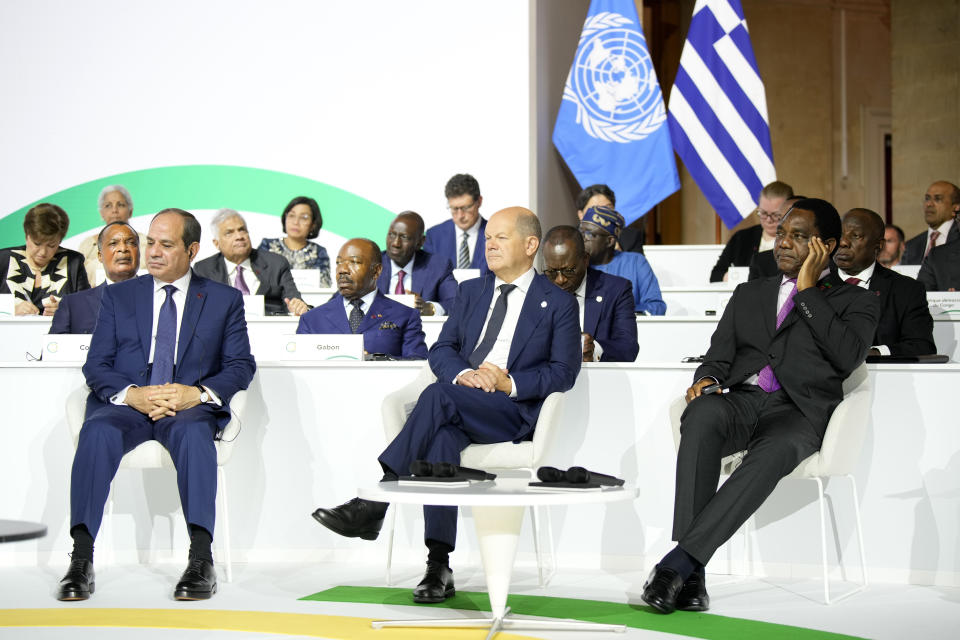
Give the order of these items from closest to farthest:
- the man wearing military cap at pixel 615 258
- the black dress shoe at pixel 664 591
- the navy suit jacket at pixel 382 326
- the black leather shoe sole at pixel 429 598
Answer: the black dress shoe at pixel 664 591 → the black leather shoe sole at pixel 429 598 → the navy suit jacket at pixel 382 326 → the man wearing military cap at pixel 615 258

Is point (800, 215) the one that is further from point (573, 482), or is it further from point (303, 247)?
point (303, 247)

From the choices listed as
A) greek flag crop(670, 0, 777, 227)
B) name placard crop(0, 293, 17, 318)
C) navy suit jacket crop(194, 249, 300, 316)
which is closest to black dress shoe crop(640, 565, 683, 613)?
navy suit jacket crop(194, 249, 300, 316)

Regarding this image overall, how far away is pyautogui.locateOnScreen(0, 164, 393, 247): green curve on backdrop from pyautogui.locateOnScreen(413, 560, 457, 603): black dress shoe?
477 centimetres

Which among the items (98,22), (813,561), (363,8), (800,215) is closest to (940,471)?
(813,561)

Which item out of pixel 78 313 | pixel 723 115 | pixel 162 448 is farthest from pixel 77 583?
pixel 723 115

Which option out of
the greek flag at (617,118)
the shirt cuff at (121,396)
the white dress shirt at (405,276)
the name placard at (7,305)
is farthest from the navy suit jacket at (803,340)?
the greek flag at (617,118)

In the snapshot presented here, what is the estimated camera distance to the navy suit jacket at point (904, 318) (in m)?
4.85

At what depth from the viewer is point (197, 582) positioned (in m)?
3.87

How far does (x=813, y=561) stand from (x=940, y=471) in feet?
1.74

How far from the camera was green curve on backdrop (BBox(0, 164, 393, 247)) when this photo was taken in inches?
333

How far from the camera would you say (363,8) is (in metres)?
8.45

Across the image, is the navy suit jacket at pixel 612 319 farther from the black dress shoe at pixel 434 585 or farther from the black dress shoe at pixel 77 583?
the black dress shoe at pixel 77 583

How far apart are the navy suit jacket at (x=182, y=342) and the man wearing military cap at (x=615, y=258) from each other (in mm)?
2196

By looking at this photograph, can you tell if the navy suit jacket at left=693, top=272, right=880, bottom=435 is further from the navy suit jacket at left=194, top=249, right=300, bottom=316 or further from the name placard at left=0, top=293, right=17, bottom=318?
the name placard at left=0, top=293, right=17, bottom=318
